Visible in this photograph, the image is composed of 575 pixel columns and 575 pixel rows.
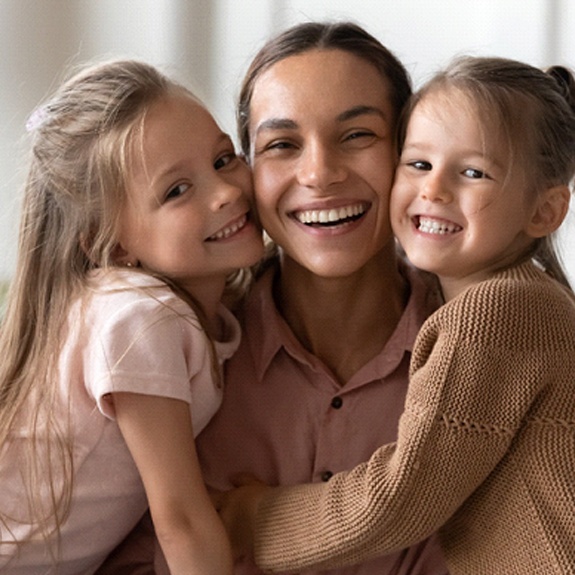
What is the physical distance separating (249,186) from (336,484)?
52 cm

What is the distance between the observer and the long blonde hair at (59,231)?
1729mm

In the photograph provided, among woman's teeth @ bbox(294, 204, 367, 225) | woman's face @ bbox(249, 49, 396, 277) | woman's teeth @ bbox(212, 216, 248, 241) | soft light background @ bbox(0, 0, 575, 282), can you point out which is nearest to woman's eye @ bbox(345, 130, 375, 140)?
woman's face @ bbox(249, 49, 396, 277)

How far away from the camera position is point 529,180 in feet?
5.41

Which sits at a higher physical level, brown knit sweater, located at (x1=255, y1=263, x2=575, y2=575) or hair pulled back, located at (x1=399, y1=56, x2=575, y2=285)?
hair pulled back, located at (x1=399, y1=56, x2=575, y2=285)

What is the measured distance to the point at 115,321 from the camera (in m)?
1.66

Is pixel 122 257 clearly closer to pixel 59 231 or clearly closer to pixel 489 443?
pixel 59 231

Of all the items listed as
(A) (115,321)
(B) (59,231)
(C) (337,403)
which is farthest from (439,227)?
(B) (59,231)

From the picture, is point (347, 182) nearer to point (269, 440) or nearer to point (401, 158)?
point (401, 158)

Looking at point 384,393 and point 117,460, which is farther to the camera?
point 384,393

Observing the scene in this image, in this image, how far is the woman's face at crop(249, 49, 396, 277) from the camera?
1.80 m

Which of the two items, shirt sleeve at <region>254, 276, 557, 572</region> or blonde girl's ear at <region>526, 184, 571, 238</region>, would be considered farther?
blonde girl's ear at <region>526, 184, 571, 238</region>

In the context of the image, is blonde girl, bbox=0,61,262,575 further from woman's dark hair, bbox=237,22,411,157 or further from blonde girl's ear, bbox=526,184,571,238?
blonde girl's ear, bbox=526,184,571,238

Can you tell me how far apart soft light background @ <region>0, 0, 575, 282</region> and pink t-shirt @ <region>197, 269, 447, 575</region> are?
118 cm

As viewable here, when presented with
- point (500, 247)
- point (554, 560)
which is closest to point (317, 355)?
point (500, 247)
